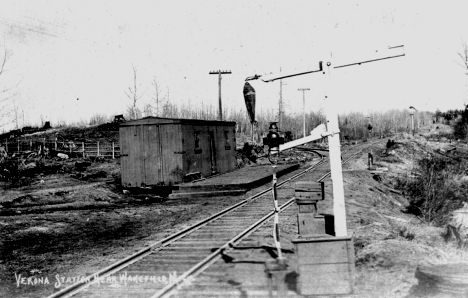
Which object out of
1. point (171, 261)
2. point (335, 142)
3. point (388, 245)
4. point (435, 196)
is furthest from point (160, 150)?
point (335, 142)

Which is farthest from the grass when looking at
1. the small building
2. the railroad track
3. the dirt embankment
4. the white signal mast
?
the white signal mast

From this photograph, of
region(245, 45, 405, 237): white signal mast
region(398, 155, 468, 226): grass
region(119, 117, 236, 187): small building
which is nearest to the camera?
region(245, 45, 405, 237): white signal mast

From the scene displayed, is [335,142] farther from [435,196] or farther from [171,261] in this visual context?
[435,196]

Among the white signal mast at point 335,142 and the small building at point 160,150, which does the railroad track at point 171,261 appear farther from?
the small building at point 160,150

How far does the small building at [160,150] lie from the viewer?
64.8 feet

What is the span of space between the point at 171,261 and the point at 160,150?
471 inches

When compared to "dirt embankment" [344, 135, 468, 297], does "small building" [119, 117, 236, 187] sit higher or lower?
higher

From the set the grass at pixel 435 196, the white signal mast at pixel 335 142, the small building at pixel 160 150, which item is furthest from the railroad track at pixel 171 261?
the grass at pixel 435 196

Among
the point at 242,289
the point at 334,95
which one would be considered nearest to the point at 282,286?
the point at 242,289

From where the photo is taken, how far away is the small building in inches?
778

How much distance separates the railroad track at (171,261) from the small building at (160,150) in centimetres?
724

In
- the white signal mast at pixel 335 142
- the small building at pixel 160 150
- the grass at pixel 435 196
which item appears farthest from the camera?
the small building at pixel 160 150

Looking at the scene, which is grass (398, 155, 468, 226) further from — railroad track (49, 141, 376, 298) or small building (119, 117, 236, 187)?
small building (119, 117, 236, 187)

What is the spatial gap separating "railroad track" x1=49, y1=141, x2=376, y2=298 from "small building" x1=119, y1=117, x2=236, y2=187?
724 cm
